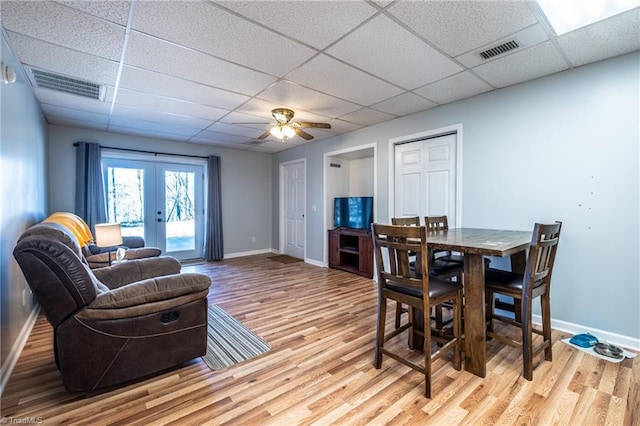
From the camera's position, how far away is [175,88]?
9.99 feet

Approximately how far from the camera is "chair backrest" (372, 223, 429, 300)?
1762 millimetres

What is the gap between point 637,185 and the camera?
2.34 m

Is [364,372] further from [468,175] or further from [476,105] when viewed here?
[476,105]

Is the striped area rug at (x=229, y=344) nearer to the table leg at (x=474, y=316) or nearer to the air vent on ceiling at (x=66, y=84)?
the table leg at (x=474, y=316)

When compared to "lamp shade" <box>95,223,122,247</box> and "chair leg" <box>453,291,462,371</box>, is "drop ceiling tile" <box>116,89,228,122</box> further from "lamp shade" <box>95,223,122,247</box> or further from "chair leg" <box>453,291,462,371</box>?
"chair leg" <box>453,291,462,371</box>

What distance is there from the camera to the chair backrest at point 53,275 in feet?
4.99

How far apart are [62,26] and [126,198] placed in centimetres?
378

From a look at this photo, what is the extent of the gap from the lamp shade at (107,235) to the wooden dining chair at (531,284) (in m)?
3.58

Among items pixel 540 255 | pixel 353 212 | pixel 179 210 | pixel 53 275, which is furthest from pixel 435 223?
pixel 179 210

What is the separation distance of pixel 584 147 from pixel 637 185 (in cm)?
49

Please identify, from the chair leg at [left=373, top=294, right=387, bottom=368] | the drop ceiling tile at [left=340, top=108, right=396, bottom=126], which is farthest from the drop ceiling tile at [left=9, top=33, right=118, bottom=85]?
the chair leg at [left=373, top=294, right=387, bottom=368]

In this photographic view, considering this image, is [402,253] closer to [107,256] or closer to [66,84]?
[107,256]

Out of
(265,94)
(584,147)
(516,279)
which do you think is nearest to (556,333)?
(516,279)

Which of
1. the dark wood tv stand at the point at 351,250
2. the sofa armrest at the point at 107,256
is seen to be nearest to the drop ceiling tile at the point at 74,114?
the sofa armrest at the point at 107,256
